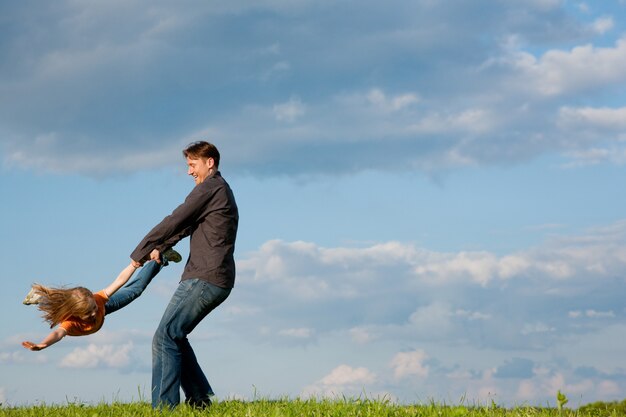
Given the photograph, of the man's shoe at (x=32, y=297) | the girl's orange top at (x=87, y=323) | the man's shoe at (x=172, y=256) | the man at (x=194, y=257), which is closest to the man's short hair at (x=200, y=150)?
the man at (x=194, y=257)

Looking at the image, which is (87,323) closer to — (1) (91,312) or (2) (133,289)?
(1) (91,312)

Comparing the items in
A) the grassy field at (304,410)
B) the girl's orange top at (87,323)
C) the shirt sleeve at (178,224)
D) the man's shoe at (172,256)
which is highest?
the shirt sleeve at (178,224)

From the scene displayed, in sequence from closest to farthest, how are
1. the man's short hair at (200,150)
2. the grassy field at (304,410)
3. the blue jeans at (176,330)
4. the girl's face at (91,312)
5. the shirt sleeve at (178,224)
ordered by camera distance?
the grassy field at (304,410) < the blue jeans at (176,330) < the shirt sleeve at (178,224) < the man's short hair at (200,150) < the girl's face at (91,312)

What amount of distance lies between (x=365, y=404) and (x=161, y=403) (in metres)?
2.75

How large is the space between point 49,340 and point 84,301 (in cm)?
71

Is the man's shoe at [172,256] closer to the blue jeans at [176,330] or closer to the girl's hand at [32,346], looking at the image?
the blue jeans at [176,330]

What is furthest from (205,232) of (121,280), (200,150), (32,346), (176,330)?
(32,346)

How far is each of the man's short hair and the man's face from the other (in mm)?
48

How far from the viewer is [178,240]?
31.5 feet

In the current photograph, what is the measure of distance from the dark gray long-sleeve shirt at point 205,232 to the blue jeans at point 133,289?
1.23 metres

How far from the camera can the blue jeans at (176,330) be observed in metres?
9.20

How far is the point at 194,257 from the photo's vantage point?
9.40 m

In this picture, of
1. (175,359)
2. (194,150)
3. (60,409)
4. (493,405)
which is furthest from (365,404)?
(60,409)

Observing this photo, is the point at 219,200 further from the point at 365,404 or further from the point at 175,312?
the point at 365,404
